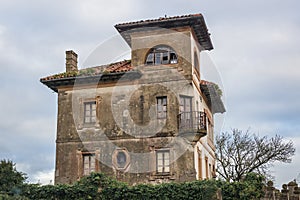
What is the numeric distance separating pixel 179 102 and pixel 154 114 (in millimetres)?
1664

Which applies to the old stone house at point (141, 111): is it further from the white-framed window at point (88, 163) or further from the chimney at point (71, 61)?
the chimney at point (71, 61)

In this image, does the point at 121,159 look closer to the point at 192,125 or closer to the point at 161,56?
the point at 192,125

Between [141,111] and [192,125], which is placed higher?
[141,111]

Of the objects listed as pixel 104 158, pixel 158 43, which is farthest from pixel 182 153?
pixel 158 43

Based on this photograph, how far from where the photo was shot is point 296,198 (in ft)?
100

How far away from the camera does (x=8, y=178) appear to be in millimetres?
25016

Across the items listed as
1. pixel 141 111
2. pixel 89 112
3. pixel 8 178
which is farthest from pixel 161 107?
pixel 8 178

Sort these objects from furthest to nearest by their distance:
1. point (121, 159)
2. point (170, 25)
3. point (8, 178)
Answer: point (170, 25) < point (121, 159) < point (8, 178)

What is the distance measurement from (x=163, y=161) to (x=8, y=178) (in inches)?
345

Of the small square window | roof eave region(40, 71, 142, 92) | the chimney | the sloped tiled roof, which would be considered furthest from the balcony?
the chimney

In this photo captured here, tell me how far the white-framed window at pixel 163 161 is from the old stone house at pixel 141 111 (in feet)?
0.19

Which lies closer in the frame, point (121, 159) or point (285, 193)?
point (121, 159)

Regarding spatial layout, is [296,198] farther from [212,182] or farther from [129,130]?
[129,130]

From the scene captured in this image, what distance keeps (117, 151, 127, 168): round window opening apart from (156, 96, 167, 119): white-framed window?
3.11 metres
